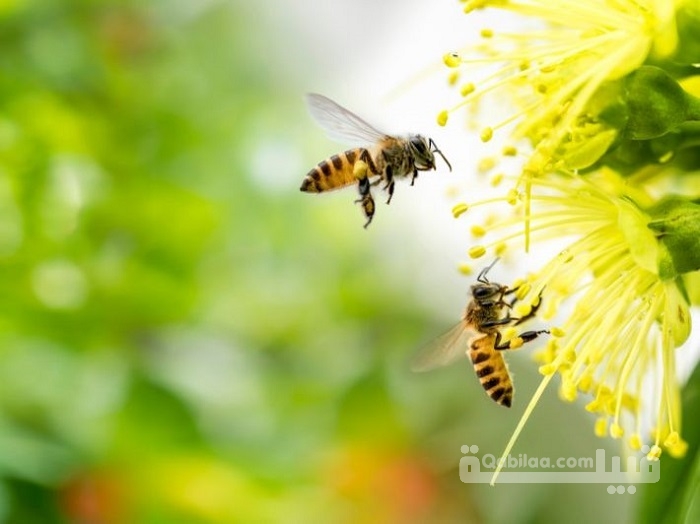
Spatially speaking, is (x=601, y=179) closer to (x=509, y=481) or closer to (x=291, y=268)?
(x=509, y=481)

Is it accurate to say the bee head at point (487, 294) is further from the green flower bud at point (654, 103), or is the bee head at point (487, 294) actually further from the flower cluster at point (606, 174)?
the green flower bud at point (654, 103)

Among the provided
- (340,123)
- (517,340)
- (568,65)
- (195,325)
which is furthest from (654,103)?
(195,325)

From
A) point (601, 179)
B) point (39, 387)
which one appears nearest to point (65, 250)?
point (39, 387)

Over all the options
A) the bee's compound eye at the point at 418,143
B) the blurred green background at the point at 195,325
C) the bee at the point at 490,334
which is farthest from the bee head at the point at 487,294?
the blurred green background at the point at 195,325

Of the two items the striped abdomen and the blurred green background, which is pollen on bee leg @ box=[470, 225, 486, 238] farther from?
the blurred green background

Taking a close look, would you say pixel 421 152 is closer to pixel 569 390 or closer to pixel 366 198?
pixel 366 198
